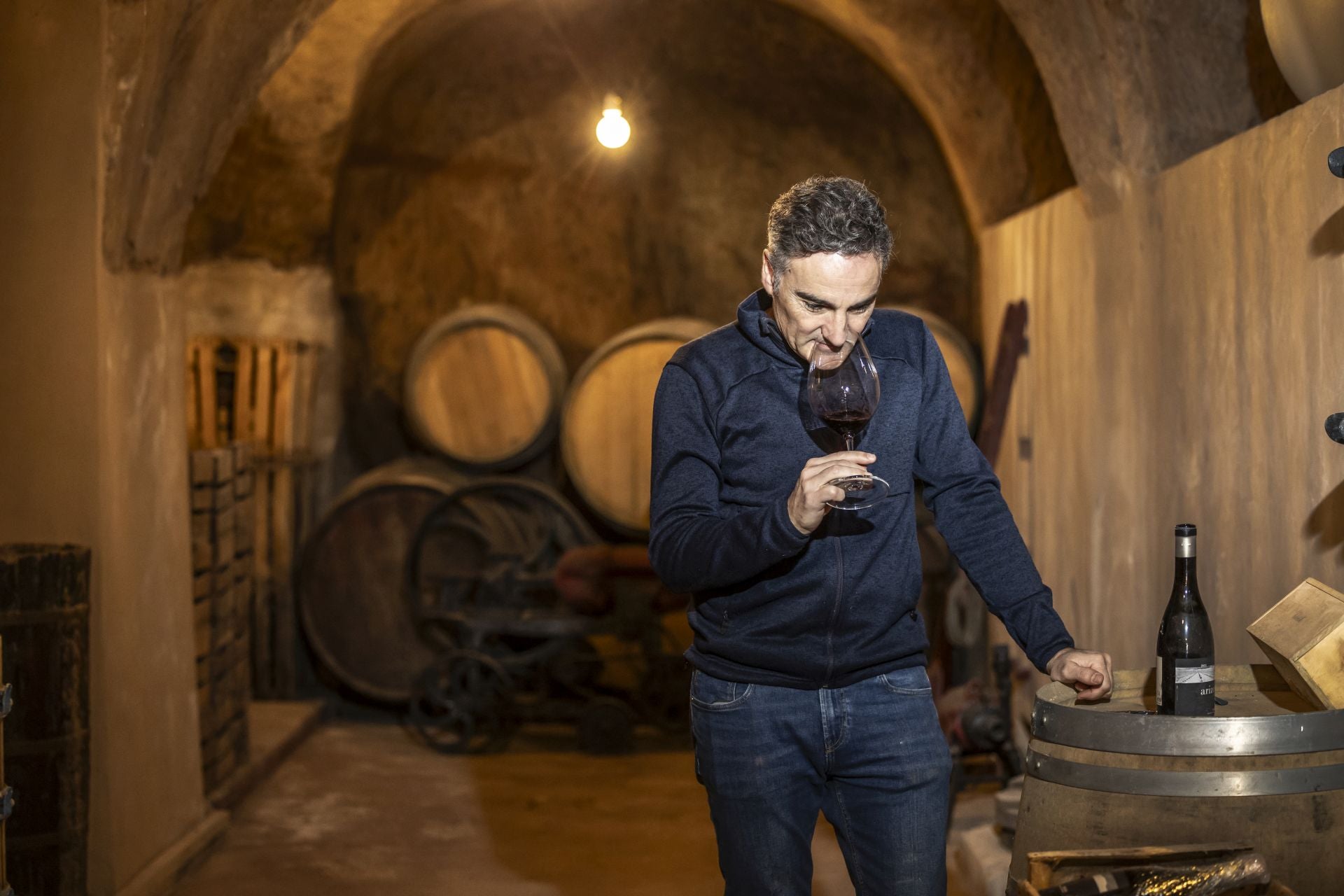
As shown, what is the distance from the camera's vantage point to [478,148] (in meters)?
6.54

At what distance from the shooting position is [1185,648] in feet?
8.27

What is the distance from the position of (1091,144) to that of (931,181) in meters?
2.25

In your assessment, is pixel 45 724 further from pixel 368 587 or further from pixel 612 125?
pixel 612 125

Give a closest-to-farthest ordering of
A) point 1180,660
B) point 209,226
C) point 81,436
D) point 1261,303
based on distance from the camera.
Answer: point 1180,660 < point 1261,303 < point 81,436 < point 209,226

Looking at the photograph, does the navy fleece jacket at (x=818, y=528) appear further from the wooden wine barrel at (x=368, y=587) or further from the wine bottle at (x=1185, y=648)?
the wooden wine barrel at (x=368, y=587)

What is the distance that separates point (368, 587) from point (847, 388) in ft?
14.7

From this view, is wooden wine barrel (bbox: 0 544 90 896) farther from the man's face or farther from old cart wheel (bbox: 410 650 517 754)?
old cart wheel (bbox: 410 650 517 754)

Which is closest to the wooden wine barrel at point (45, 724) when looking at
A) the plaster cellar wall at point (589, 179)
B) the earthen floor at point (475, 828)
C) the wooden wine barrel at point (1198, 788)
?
the earthen floor at point (475, 828)

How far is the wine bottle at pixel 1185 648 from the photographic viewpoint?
6.95 ft

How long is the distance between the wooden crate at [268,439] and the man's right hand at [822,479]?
4.53m

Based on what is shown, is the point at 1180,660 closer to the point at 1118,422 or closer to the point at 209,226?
the point at 1118,422

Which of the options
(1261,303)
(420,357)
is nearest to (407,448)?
(420,357)

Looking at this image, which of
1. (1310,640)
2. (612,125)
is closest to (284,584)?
(612,125)

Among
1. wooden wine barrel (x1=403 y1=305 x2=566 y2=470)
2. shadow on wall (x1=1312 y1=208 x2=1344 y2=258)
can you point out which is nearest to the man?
shadow on wall (x1=1312 y1=208 x2=1344 y2=258)
